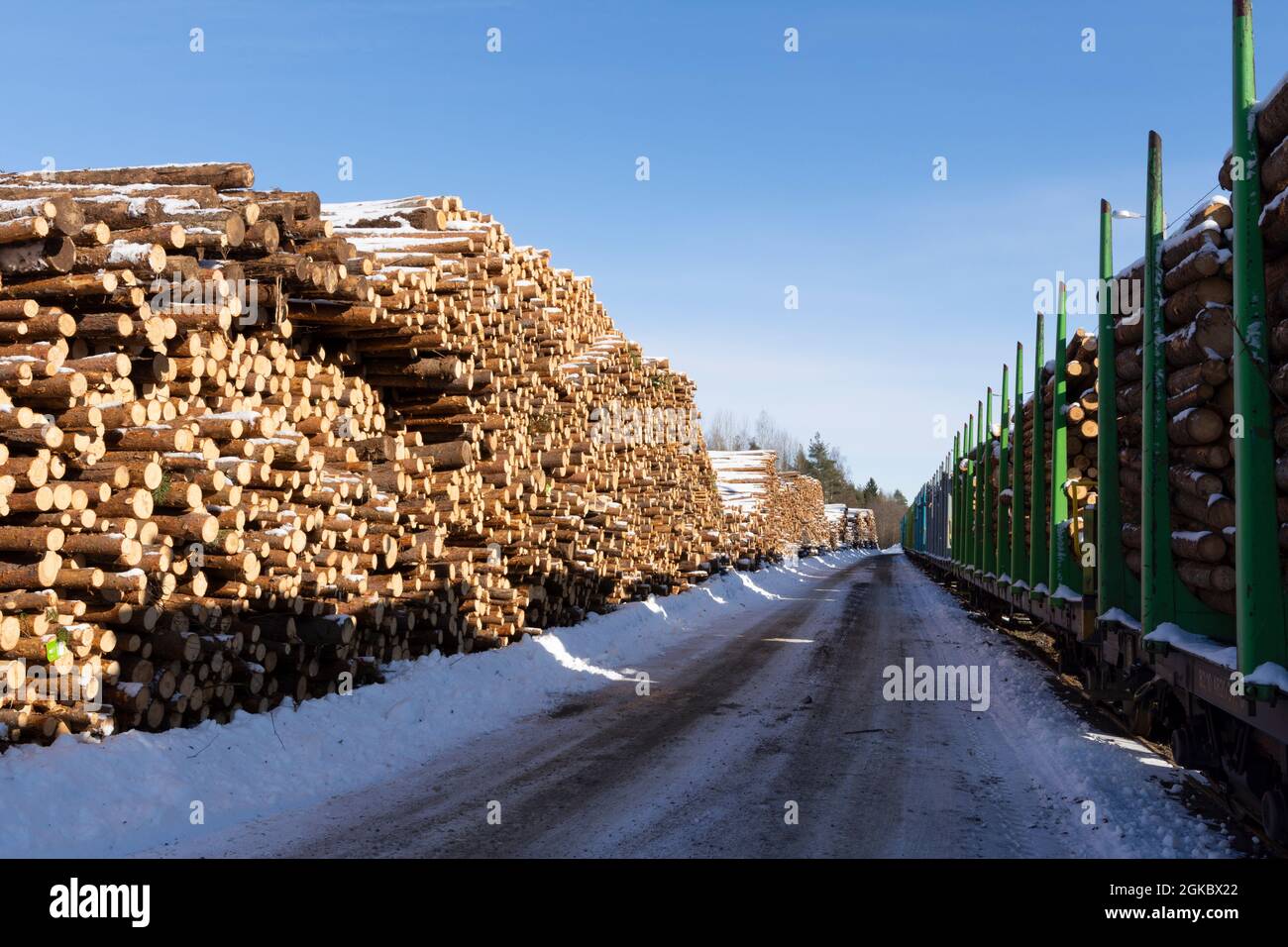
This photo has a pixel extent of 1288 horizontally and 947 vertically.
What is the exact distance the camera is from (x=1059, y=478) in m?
10.9

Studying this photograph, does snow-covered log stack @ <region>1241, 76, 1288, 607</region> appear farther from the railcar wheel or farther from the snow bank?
the snow bank

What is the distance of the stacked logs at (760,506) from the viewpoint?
34.7 metres

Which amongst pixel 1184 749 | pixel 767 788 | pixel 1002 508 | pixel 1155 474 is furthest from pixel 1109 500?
pixel 1002 508

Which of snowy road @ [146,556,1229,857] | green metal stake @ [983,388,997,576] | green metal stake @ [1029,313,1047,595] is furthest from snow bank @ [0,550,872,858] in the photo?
green metal stake @ [983,388,997,576]

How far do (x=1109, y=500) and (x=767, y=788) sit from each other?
13.6 feet

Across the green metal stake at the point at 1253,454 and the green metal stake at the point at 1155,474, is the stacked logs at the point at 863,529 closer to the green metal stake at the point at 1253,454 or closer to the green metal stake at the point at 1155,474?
the green metal stake at the point at 1155,474

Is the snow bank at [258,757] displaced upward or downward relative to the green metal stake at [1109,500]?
downward

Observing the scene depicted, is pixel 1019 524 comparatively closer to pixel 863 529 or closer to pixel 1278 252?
pixel 1278 252

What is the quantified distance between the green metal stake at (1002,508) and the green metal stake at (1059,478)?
144 inches

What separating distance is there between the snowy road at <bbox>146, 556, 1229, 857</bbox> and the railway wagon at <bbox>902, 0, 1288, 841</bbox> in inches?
27.3

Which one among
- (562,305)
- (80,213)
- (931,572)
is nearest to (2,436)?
(80,213)

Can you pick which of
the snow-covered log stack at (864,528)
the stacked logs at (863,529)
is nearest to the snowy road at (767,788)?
the stacked logs at (863,529)
